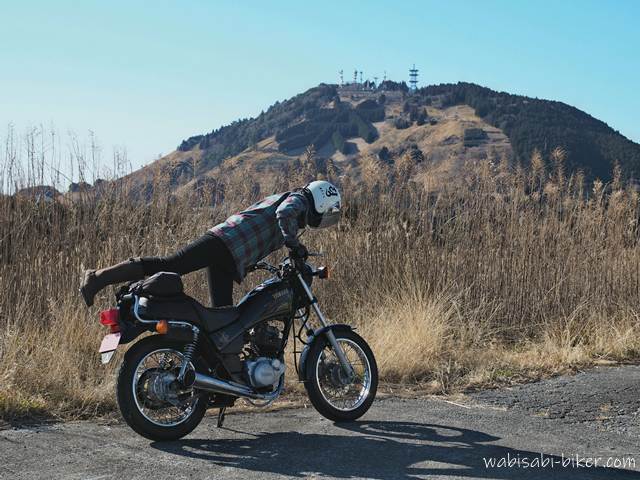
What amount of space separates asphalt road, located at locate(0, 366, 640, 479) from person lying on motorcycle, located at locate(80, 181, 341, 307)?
1.06 m

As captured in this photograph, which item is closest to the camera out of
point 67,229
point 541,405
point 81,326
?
point 541,405

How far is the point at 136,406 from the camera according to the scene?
4.98m

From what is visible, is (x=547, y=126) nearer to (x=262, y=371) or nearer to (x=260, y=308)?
(x=260, y=308)

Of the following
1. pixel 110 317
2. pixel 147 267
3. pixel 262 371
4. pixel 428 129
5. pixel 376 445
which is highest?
pixel 428 129

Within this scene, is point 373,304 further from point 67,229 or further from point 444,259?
point 67,229

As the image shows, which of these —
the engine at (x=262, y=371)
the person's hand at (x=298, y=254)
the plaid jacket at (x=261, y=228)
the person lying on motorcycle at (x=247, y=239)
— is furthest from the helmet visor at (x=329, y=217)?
the engine at (x=262, y=371)

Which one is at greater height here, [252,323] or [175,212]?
[175,212]

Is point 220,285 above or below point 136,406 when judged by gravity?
above

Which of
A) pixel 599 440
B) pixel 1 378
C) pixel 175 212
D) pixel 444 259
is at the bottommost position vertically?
pixel 599 440

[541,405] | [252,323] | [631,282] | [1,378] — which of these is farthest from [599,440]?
[631,282]

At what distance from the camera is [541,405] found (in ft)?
21.0

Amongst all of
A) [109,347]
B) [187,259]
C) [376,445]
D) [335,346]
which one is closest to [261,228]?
[187,259]

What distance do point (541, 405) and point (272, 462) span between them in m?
2.57

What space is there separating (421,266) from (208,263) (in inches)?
178
